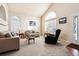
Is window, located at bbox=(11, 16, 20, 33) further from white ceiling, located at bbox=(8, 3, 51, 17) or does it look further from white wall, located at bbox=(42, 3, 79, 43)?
white wall, located at bbox=(42, 3, 79, 43)

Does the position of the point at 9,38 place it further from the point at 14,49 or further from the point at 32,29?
the point at 32,29

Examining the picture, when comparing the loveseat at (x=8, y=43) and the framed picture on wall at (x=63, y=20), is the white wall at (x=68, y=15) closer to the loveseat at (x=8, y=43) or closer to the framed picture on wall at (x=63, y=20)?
the framed picture on wall at (x=63, y=20)

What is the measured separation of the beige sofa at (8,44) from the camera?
3930 mm

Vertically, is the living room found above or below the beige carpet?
above

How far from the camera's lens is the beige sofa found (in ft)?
12.9

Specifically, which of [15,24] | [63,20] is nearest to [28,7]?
[15,24]

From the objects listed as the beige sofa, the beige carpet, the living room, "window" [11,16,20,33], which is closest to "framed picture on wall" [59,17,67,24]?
the living room

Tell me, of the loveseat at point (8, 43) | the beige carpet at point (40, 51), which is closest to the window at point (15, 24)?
the beige carpet at point (40, 51)

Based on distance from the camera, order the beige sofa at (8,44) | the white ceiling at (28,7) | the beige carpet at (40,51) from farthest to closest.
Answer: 1. the white ceiling at (28,7)
2. the beige sofa at (8,44)
3. the beige carpet at (40,51)

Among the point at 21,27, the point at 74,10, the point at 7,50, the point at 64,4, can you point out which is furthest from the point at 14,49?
the point at 21,27

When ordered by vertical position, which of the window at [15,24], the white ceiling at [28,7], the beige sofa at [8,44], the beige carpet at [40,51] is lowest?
the beige carpet at [40,51]

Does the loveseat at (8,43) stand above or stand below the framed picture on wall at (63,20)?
below

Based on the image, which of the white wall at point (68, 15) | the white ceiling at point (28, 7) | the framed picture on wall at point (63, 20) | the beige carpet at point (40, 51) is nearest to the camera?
the beige carpet at point (40, 51)

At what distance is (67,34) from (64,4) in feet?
6.41
